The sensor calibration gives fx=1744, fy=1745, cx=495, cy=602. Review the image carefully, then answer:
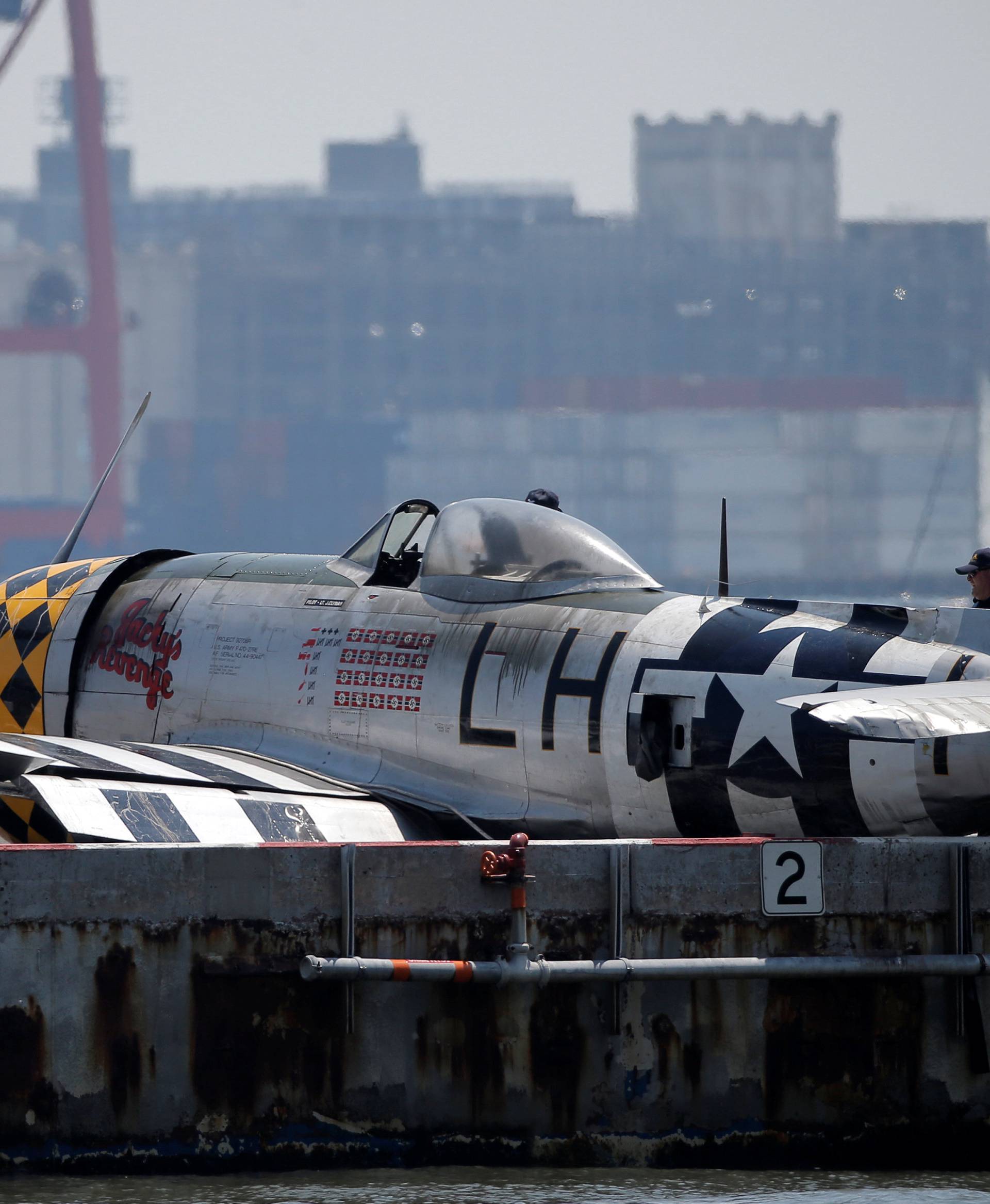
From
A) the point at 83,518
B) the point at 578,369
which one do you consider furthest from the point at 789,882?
the point at 578,369

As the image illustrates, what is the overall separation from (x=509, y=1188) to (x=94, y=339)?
13668cm

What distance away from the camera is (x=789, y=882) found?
725cm

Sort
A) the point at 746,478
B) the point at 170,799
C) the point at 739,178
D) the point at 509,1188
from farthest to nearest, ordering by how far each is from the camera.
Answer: the point at 739,178 < the point at 746,478 < the point at 170,799 < the point at 509,1188

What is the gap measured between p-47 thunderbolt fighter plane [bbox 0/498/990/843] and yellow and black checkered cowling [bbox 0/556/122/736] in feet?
0.06

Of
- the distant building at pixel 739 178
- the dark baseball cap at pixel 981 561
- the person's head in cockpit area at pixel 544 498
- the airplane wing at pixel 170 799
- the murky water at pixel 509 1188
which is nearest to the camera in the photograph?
the murky water at pixel 509 1188

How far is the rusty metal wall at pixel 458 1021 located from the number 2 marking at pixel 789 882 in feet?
0.28

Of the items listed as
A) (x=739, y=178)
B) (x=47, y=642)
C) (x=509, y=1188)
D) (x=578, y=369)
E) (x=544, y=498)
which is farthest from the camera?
(x=739, y=178)

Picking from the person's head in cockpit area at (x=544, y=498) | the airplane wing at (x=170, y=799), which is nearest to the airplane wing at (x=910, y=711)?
the airplane wing at (x=170, y=799)

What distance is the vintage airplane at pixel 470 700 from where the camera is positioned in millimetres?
8312

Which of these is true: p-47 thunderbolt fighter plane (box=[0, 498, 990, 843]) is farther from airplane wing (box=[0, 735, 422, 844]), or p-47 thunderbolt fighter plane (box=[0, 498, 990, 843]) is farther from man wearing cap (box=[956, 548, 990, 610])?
man wearing cap (box=[956, 548, 990, 610])

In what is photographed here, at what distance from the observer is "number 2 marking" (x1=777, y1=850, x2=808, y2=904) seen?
7244mm

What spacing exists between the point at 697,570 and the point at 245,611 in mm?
134542

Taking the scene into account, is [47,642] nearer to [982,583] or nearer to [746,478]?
[982,583]

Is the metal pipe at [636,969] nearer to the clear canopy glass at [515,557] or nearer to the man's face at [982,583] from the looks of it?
the clear canopy glass at [515,557]
